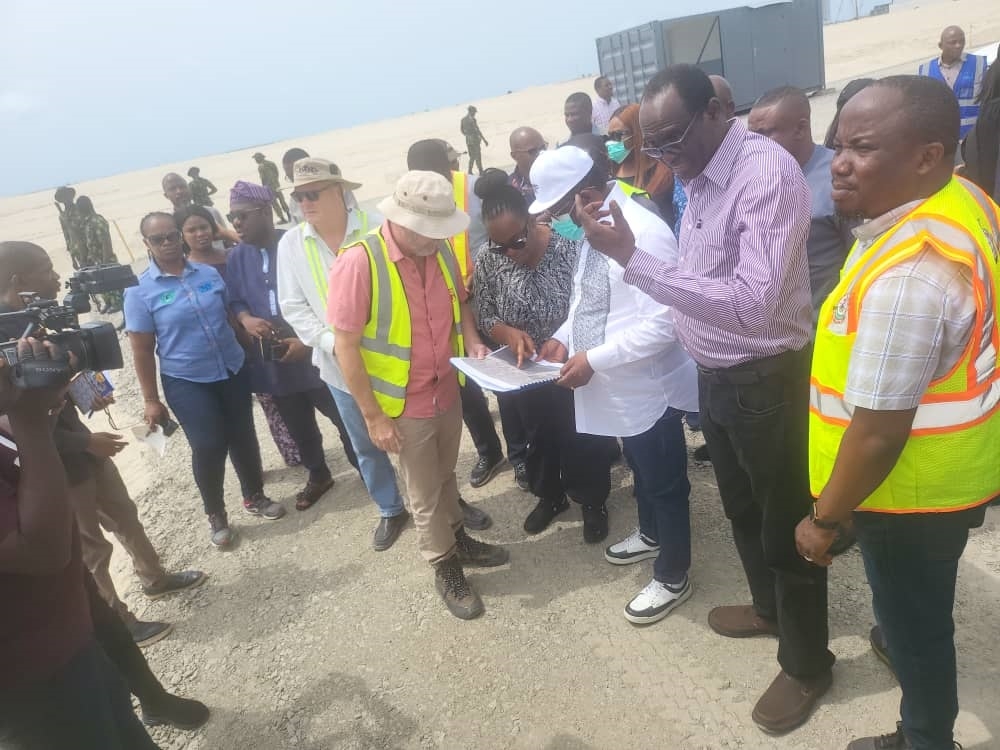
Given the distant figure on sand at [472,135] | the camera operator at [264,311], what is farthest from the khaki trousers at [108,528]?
the distant figure on sand at [472,135]

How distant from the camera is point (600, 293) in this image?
2.62 meters

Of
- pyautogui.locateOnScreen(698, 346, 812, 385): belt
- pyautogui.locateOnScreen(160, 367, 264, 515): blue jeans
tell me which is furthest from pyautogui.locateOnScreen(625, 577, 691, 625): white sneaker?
pyautogui.locateOnScreen(160, 367, 264, 515): blue jeans

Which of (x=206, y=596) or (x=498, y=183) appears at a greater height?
(x=498, y=183)

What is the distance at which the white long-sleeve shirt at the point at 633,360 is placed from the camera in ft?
8.06

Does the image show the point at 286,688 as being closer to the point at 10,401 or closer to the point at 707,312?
the point at 10,401

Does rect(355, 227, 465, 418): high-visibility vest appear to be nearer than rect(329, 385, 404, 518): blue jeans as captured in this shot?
Yes

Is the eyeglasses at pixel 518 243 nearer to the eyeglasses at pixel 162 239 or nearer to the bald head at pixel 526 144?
the eyeglasses at pixel 162 239

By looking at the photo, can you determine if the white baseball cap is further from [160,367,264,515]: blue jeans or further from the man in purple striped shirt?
[160,367,264,515]: blue jeans

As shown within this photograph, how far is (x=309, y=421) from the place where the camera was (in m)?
4.40

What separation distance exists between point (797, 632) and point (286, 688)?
215cm

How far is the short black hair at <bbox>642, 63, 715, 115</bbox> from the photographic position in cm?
191

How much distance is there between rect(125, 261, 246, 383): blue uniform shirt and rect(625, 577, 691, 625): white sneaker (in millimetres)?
2738

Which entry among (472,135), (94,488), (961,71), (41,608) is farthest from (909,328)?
(472,135)

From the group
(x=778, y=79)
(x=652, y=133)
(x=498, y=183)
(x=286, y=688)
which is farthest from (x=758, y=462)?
(x=778, y=79)
